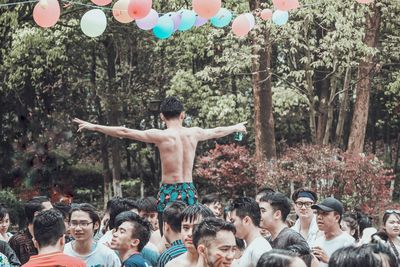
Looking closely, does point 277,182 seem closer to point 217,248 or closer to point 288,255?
point 217,248

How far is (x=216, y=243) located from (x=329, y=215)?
1.91 m

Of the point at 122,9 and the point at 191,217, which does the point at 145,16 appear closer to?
the point at 122,9

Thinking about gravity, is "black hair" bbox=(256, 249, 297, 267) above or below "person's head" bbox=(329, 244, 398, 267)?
below

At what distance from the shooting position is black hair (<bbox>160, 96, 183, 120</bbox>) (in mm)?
7230

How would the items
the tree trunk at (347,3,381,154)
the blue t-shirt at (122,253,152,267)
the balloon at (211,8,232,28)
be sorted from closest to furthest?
the blue t-shirt at (122,253,152,267) < the balloon at (211,8,232,28) < the tree trunk at (347,3,381,154)

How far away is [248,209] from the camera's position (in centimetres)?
538

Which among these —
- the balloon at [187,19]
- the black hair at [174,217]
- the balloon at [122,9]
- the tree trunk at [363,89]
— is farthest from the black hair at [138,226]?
the tree trunk at [363,89]

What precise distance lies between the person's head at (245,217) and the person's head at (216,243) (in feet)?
2.90

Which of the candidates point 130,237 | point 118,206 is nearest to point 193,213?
point 130,237

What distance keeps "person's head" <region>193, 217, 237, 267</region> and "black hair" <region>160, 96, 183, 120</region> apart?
114 inches

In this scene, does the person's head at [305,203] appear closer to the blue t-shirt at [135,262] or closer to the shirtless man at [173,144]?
the shirtless man at [173,144]

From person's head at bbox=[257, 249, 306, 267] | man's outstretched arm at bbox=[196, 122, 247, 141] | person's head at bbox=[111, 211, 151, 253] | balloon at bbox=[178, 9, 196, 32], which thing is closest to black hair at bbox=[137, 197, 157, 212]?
man's outstretched arm at bbox=[196, 122, 247, 141]

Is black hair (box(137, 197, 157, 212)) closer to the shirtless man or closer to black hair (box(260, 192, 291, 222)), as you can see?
the shirtless man

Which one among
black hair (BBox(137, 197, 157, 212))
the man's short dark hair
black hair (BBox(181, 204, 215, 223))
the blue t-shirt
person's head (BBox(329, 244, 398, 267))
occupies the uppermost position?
person's head (BBox(329, 244, 398, 267))
